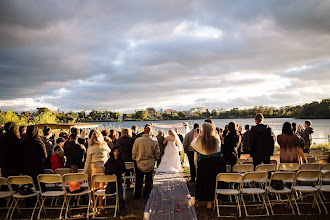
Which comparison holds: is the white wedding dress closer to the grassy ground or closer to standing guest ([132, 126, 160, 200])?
standing guest ([132, 126, 160, 200])

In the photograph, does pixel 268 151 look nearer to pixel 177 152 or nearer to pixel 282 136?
pixel 282 136

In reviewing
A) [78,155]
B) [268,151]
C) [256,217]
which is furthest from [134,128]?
[256,217]

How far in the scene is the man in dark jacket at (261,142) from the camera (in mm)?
6832

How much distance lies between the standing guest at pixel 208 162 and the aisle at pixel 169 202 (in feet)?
1.61

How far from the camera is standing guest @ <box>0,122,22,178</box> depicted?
20.0ft

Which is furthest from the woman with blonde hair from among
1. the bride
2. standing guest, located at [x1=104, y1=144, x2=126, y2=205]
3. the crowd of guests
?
the bride

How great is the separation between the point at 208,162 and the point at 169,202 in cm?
151

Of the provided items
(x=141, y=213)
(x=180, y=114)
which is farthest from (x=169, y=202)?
(x=180, y=114)

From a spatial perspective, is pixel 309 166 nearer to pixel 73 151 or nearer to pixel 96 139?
pixel 96 139

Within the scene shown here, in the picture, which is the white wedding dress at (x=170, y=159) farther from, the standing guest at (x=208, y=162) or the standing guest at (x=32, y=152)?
the standing guest at (x=32, y=152)

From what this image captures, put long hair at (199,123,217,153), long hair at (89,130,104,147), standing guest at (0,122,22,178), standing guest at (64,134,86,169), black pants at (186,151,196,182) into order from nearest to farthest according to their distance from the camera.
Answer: long hair at (199,123,217,153), long hair at (89,130,104,147), standing guest at (0,122,22,178), standing guest at (64,134,86,169), black pants at (186,151,196,182)

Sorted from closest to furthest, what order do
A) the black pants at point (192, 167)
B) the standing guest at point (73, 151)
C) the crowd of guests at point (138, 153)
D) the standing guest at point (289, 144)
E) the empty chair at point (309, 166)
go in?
1. the crowd of guests at point (138, 153)
2. the empty chair at point (309, 166)
3. the standing guest at point (289, 144)
4. the standing guest at point (73, 151)
5. the black pants at point (192, 167)

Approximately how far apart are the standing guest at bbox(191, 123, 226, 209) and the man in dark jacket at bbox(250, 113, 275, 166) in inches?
62.5

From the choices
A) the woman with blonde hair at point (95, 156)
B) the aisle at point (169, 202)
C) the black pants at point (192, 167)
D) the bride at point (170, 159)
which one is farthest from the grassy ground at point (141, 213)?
the bride at point (170, 159)
